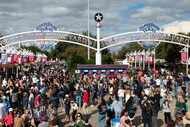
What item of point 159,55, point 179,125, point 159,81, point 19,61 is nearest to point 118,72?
point 159,81

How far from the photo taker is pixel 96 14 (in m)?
50.8

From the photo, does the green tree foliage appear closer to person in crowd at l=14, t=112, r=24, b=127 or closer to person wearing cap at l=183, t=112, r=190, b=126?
person in crowd at l=14, t=112, r=24, b=127

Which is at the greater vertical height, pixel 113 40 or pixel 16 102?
pixel 113 40

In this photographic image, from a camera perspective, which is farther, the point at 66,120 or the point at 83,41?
the point at 83,41

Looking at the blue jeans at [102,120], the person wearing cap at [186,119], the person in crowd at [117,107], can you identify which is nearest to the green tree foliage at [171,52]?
the person in crowd at [117,107]

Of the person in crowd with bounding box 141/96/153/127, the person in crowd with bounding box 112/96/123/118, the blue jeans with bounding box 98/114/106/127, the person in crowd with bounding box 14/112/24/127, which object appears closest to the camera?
the person in crowd with bounding box 14/112/24/127

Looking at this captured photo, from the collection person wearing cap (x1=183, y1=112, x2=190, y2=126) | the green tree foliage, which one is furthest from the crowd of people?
the green tree foliage

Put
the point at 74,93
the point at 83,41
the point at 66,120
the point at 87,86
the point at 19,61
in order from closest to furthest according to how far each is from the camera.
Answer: the point at 66,120 < the point at 74,93 < the point at 87,86 < the point at 19,61 < the point at 83,41

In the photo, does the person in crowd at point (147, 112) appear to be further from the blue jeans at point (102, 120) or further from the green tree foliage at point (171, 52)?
the green tree foliage at point (171, 52)

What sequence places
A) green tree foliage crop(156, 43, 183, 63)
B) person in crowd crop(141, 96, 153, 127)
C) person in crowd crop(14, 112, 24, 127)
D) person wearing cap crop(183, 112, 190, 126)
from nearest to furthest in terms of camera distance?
1. person wearing cap crop(183, 112, 190, 126)
2. person in crowd crop(14, 112, 24, 127)
3. person in crowd crop(141, 96, 153, 127)
4. green tree foliage crop(156, 43, 183, 63)

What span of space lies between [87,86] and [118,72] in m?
11.7

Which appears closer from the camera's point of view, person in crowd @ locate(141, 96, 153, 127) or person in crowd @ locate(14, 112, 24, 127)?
person in crowd @ locate(14, 112, 24, 127)

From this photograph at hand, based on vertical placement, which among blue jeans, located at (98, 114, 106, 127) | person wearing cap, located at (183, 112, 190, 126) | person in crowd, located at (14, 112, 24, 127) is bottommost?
blue jeans, located at (98, 114, 106, 127)

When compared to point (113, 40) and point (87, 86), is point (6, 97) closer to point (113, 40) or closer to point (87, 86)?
point (87, 86)
